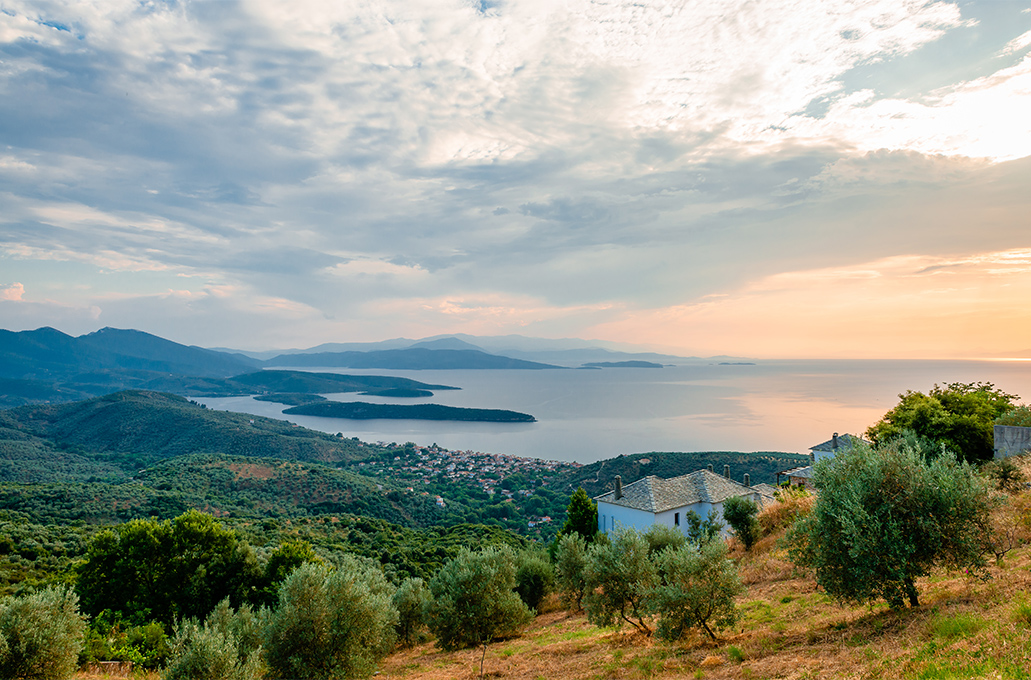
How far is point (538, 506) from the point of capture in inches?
2493

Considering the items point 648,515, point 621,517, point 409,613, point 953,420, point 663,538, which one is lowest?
point 409,613

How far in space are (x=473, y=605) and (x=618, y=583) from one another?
199 inches

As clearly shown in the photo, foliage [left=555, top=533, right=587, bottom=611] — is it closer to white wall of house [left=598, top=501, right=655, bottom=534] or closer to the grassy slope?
the grassy slope

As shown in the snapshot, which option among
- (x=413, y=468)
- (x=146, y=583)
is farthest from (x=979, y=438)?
(x=413, y=468)

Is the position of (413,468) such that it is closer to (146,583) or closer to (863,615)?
(146,583)

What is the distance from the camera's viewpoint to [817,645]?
8.37 meters

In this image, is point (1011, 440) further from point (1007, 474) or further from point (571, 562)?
point (571, 562)

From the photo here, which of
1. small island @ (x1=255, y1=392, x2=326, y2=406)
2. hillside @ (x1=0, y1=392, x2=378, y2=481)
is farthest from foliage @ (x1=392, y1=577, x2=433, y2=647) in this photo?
small island @ (x1=255, y1=392, x2=326, y2=406)

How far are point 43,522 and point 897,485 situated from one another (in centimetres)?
5360

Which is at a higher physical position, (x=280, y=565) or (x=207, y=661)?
(x=207, y=661)

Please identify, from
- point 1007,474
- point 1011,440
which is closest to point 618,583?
point 1007,474

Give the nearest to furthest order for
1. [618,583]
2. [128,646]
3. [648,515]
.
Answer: [618,583], [128,646], [648,515]

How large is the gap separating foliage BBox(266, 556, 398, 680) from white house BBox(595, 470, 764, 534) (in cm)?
1877

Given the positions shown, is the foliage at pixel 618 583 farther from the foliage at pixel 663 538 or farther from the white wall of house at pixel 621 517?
the white wall of house at pixel 621 517
